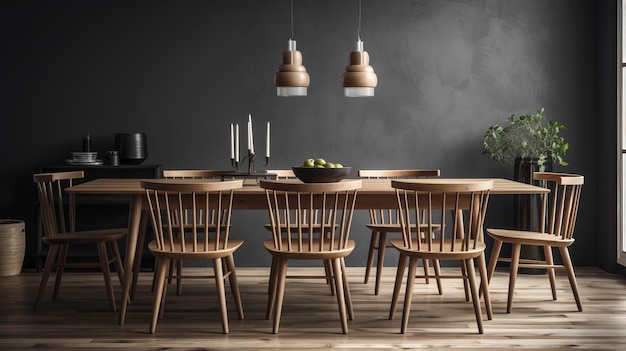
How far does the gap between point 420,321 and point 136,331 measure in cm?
144

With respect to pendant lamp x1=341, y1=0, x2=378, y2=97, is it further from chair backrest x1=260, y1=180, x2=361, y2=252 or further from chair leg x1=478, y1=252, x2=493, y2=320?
chair leg x1=478, y1=252, x2=493, y2=320

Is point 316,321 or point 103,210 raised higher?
point 103,210

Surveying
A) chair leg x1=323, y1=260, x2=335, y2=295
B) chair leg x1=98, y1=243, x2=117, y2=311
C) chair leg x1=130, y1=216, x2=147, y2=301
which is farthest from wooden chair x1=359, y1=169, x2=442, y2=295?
chair leg x1=98, y1=243, x2=117, y2=311

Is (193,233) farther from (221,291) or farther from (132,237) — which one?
(132,237)

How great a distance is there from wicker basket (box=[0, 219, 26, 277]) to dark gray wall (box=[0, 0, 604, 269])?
350mm

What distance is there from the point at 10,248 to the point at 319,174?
8.36ft

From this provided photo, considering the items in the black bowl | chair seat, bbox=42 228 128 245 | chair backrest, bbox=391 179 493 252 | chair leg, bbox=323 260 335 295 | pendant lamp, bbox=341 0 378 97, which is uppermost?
pendant lamp, bbox=341 0 378 97

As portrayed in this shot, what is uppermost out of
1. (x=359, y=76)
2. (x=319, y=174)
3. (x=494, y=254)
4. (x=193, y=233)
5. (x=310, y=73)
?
(x=310, y=73)

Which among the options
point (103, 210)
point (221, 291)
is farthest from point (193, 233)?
point (103, 210)

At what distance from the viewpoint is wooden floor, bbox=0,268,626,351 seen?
3.32 metres

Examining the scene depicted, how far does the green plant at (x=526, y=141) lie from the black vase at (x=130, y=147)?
97.7 inches

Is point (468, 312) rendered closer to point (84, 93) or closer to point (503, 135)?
point (503, 135)

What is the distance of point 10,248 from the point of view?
4988mm

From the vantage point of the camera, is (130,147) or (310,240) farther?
(130,147)
